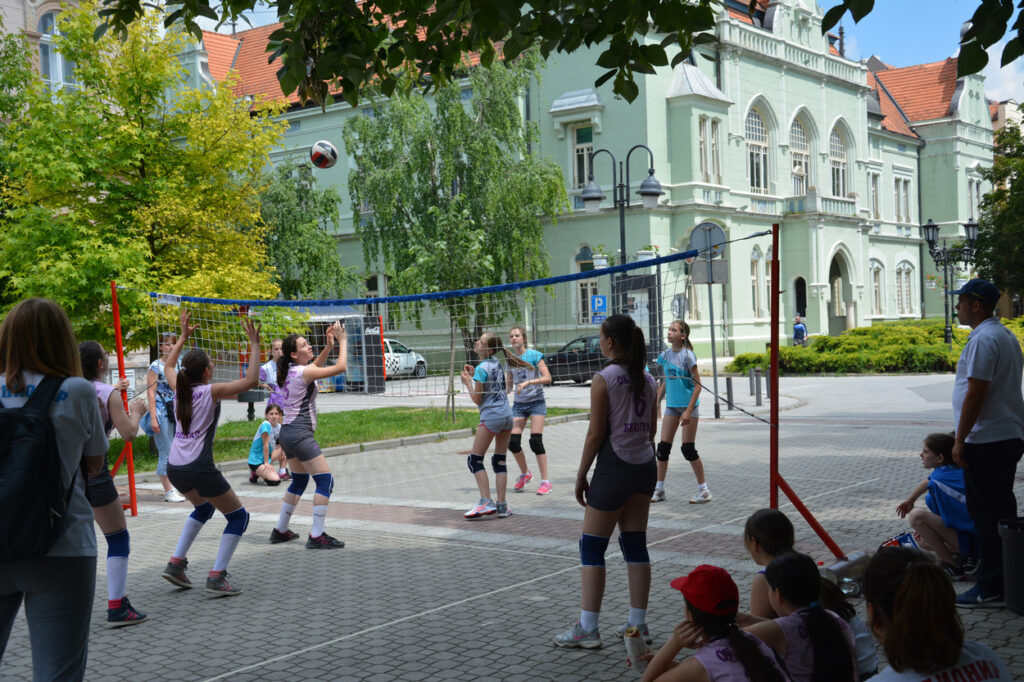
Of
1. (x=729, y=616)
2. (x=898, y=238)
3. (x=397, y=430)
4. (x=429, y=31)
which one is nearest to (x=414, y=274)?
(x=397, y=430)

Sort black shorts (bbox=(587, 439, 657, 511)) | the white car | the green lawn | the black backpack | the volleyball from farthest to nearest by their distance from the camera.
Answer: the volleyball → the green lawn → the white car → black shorts (bbox=(587, 439, 657, 511)) → the black backpack

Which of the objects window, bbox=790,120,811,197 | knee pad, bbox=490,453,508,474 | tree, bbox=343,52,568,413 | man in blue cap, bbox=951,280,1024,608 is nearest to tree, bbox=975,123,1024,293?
window, bbox=790,120,811,197

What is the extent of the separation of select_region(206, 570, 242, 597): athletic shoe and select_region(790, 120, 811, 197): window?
1746 inches

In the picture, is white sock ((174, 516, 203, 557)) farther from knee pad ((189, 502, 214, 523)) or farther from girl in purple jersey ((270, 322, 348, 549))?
girl in purple jersey ((270, 322, 348, 549))

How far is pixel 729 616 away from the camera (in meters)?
3.63

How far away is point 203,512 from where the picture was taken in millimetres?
7746

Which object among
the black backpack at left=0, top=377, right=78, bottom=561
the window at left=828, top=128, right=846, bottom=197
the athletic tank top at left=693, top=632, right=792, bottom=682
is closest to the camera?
the athletic tank top at left=693, top=632, right=792, bottom=682

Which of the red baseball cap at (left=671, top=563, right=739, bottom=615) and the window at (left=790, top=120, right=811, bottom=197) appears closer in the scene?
the red baseball cap at (left=671, top=563, right=739, bottom=615)

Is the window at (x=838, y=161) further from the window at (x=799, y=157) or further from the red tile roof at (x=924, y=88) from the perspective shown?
the red tile roof at (x=924, y=88)

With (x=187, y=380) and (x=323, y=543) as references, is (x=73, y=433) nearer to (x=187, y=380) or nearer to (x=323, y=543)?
(x=187, y=380)

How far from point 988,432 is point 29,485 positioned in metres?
5.53

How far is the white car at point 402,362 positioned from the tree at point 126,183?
2797 millimetres

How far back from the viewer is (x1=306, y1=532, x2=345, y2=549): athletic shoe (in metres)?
9.11

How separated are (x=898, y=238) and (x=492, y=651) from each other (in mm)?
58502
